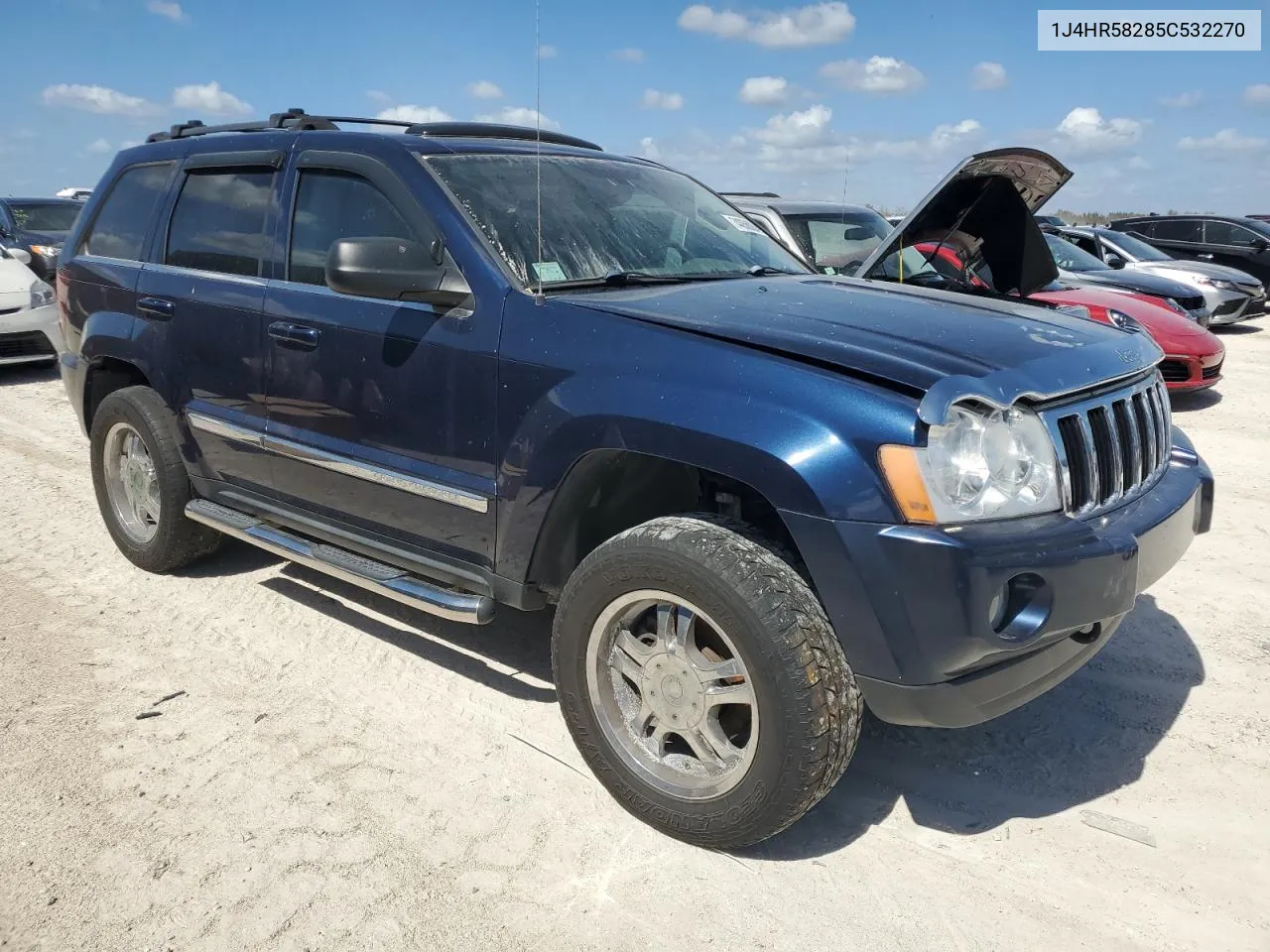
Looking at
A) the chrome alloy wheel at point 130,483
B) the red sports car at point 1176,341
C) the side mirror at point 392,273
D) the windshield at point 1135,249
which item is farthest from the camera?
the windshield at point 1135,249

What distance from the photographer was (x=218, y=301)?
397 cm

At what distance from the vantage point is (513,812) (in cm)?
293

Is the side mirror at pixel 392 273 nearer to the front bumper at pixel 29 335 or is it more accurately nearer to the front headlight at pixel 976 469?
the front headlight at pixel 976 469

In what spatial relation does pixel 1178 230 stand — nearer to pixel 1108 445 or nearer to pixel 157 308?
pixel 1108 445

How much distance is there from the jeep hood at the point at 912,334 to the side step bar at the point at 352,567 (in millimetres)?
1048

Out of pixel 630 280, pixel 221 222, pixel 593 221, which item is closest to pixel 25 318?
pixel 221 222

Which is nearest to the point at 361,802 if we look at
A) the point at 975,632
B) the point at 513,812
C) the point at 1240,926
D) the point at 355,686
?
the point at 513,812

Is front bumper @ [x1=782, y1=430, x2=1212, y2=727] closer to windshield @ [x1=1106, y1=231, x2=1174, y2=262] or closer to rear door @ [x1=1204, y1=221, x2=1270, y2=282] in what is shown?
windshield @ [x1=1106, y1=231, x2=1174, y2=262]

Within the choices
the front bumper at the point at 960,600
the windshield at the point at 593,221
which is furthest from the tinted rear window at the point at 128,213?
the front bumper at the point at 960,600

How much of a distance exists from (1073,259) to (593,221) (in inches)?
384

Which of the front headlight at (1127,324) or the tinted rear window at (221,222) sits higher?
the tinted rear window at (221,222)

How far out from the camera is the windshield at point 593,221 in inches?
129

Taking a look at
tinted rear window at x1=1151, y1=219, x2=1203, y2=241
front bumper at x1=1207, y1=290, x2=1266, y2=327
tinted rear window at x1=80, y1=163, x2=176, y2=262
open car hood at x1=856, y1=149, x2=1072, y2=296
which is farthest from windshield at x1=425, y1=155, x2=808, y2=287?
tinted rear window at x1=1151, y1=219, x2=1203, y2=241

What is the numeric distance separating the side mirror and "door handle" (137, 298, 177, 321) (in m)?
1.56
